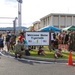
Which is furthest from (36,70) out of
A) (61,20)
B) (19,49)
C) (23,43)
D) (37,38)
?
(61,20)

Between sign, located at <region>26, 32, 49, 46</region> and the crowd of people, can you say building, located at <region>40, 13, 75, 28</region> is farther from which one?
sign, located at <region>26, 32, 49, 46</region>

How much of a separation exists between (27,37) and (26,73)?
Answer: 9.87 m

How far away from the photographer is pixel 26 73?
11883mm

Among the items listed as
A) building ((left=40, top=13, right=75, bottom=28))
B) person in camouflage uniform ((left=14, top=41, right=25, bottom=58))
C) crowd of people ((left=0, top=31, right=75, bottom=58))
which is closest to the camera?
person in camouflage uniform ((left=14, top=41, right=25, bottom=58))

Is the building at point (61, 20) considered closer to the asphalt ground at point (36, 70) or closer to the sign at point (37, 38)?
the sign at point (37, 38)

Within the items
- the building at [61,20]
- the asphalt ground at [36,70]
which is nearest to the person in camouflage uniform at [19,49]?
the asphalt ground at [36,70]

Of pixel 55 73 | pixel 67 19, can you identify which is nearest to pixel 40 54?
pixel 55 73

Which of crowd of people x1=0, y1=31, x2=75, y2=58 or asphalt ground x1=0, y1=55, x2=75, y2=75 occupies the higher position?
crowd of people x1=0, y1=31, x2=75, y2=58

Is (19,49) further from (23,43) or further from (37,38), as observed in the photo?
(37,38)

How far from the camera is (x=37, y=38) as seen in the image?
2177 cm

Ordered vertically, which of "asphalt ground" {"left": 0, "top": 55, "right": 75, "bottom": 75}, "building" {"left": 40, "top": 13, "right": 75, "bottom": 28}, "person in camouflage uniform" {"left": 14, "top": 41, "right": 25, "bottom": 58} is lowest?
"asphalt ground" {"left": 0, "top": 55, "right": 75, "bottom": 75}

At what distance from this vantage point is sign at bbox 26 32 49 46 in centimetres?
2166

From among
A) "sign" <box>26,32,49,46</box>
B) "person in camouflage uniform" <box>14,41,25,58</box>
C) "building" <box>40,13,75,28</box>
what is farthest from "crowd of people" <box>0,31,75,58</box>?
"building" <box>40,13,75,28</box>

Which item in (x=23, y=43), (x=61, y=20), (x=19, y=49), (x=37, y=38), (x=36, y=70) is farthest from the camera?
(x=61, y=20)
